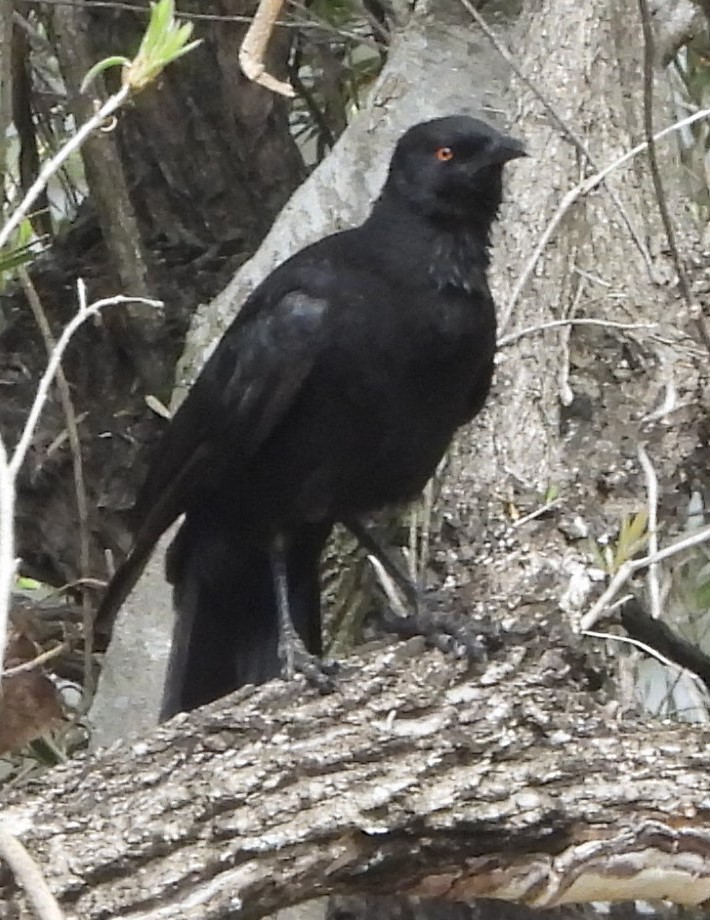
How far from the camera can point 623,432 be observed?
8.78 feet

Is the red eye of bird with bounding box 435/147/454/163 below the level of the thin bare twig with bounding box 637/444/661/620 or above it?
above

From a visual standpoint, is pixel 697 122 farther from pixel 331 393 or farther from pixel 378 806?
pixel 378 806

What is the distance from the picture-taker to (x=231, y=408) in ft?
8.64

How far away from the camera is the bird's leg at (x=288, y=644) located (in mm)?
2262

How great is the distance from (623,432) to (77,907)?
1.47 meters

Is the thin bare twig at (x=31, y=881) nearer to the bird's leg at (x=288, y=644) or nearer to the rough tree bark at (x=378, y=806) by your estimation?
the rough tree bark at (x=378, y=806)

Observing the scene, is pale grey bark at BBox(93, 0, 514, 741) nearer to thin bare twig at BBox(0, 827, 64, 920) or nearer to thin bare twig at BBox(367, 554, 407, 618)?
thin bare twig at BBox(367, 554, 407, 618)

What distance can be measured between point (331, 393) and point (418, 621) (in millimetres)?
437

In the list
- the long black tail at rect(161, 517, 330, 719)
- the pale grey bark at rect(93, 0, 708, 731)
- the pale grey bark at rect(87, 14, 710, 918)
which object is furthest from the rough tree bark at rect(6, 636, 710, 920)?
the long black tail at rect(161, 517, 330, 719)

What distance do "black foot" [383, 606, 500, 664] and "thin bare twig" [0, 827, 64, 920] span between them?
Result: 3.48ft

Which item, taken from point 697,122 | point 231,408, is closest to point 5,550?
point 231,408

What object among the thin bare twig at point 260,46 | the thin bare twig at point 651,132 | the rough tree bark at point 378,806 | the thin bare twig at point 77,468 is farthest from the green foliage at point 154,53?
the thin bare twig at point 77,468

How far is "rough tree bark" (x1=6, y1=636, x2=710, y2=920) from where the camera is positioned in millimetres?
1652

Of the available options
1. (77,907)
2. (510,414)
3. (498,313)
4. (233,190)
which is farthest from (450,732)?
(233,190)
